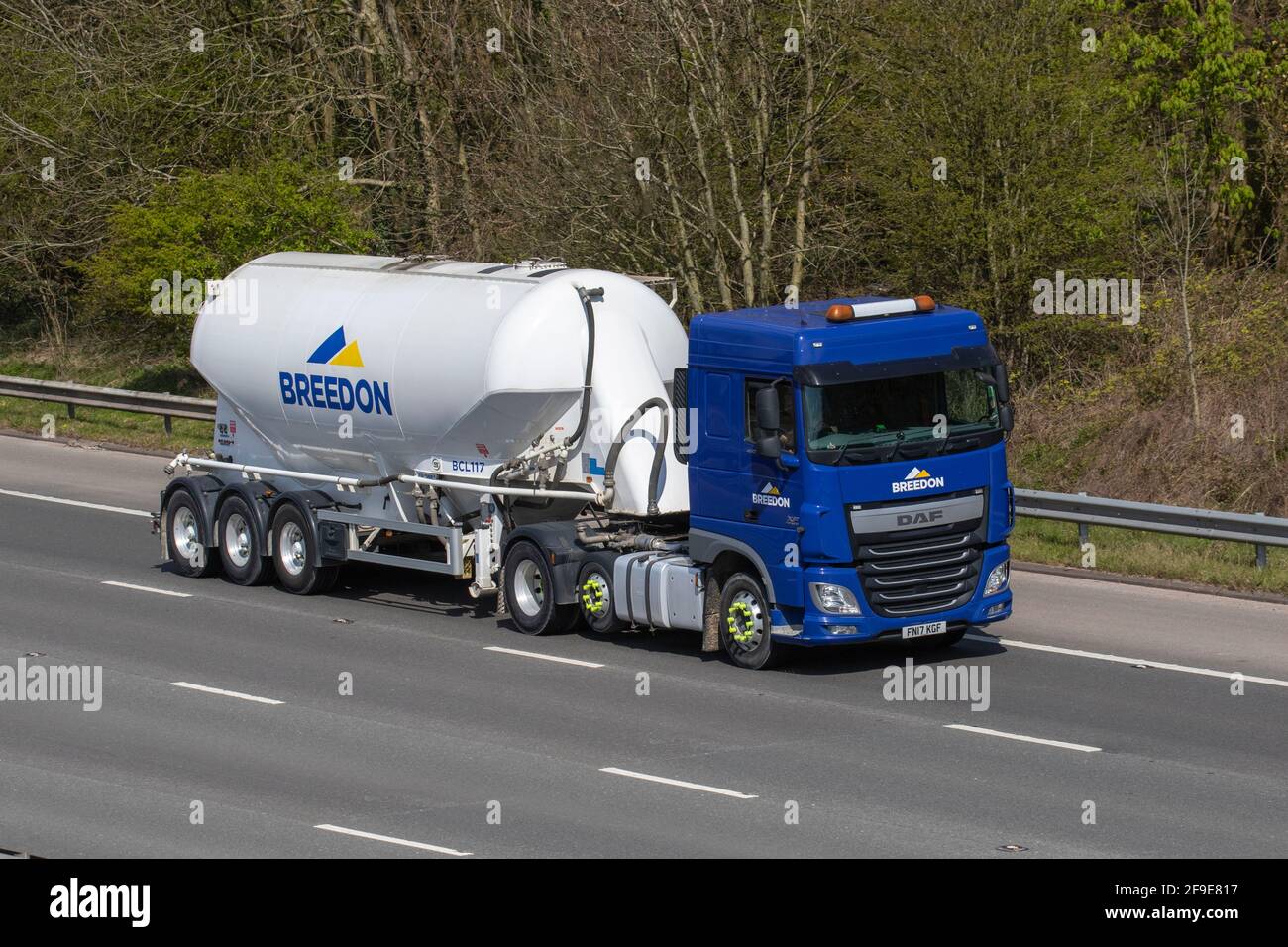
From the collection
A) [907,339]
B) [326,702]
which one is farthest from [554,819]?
[907,339]

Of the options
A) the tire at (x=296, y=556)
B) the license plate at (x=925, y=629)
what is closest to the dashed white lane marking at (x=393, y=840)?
the license plate at (x=925, y=629)

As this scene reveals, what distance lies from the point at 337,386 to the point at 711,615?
4.88m

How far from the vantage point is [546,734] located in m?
14.2

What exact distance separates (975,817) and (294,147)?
25.4m

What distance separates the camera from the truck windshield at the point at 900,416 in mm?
15367

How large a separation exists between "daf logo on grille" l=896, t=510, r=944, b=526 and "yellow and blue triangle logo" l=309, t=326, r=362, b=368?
591 centimetres

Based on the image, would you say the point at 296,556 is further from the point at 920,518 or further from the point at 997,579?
the point at 997,579

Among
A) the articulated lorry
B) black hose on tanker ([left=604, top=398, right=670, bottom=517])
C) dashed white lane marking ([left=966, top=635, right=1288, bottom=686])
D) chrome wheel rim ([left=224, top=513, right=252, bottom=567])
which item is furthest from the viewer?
chrome wheel rim ([left=224, top=513, right=252, bottom=567])

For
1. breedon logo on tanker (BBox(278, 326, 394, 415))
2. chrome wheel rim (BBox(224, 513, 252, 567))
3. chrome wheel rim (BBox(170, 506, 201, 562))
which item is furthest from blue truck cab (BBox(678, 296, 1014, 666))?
chrome wheel rim (BBox(170, 506, 201, 562))

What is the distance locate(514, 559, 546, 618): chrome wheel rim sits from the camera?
17812 mm

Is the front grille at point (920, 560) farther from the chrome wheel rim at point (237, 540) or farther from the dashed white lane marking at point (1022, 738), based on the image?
the chrome wheel rim at point (237, 540)

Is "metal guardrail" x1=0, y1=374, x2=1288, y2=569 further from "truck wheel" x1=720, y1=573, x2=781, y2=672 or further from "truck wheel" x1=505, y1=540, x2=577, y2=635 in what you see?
"truck wheel" x1=505, y1=540, x2=577, y2=635

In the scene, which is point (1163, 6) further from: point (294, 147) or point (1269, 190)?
point (294, 147)

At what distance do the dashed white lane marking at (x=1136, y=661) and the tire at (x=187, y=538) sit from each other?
8.13 m
